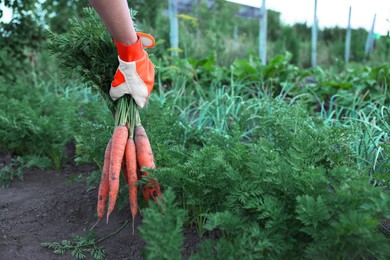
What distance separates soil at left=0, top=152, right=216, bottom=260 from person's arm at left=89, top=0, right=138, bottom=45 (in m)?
0.88

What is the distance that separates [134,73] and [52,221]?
34.5 inches

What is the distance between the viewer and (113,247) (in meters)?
1.74

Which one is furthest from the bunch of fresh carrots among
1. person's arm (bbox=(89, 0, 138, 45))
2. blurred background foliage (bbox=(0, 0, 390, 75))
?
blurred background foliage (bbox=(0, 0, 390, 75))

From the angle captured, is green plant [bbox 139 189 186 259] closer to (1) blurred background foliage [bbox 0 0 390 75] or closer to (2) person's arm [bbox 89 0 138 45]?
(2) person's arm [bbox 89 0 138 45]

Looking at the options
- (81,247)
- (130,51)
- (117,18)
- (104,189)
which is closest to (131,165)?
(104,189)

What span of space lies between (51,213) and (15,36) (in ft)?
9.53

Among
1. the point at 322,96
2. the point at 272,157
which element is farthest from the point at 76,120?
the point at 322,96

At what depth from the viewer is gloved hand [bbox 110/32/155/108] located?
1.78 metres

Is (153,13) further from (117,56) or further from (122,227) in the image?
(122,227)

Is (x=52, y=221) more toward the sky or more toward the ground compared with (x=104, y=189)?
more toward the ground

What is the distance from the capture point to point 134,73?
1816mm

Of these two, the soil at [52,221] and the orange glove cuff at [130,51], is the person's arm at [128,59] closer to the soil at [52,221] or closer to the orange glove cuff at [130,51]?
the orange glove cuff at [130,51]

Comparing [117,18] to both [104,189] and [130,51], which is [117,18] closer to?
[130,51]

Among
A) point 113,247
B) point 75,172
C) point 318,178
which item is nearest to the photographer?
point 318,178
